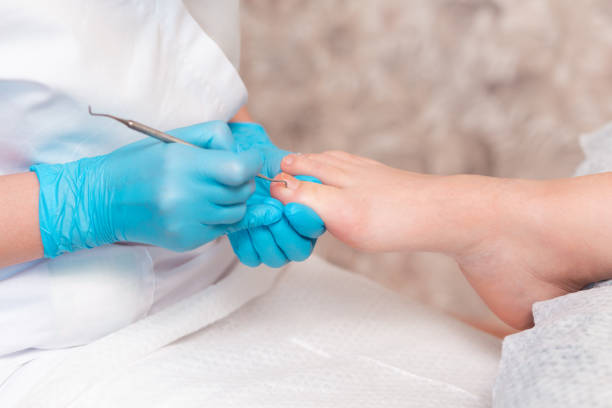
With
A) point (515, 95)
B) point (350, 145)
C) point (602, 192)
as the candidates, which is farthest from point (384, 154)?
point (602, 192)

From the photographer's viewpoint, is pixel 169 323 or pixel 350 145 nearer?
pixel 169 323

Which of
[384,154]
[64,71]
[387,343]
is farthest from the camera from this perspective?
[384,154]

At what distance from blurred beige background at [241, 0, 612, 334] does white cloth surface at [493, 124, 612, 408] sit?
75 cm

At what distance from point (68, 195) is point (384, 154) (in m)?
0.89

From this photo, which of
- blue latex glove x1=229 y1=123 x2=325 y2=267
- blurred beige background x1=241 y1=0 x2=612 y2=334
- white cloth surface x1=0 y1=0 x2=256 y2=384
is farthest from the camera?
blurred beige background x1=241 y1=0 x2=612 y2=334

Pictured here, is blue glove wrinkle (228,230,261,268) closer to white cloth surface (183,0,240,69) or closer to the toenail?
the toenail

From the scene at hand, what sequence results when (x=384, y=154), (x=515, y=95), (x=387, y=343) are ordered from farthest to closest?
1. (x=384, y=154)
2. (x=515, y=95)
3. (x=387, y=343)

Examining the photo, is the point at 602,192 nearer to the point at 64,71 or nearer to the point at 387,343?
the point at 387,343

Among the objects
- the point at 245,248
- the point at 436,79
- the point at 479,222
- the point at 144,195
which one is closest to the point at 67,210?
the point at 144,195

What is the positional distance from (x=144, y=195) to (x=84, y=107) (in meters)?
0.12

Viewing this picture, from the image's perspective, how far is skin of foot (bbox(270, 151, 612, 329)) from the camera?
2.30 ft

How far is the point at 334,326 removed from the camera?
30.7 inches

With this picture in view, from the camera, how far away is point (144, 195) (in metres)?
0.60

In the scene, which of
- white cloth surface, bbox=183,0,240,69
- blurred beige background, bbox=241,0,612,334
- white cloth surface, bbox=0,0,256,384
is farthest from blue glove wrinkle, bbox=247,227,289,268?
blurred beige background, bbox=241,0,612,334
